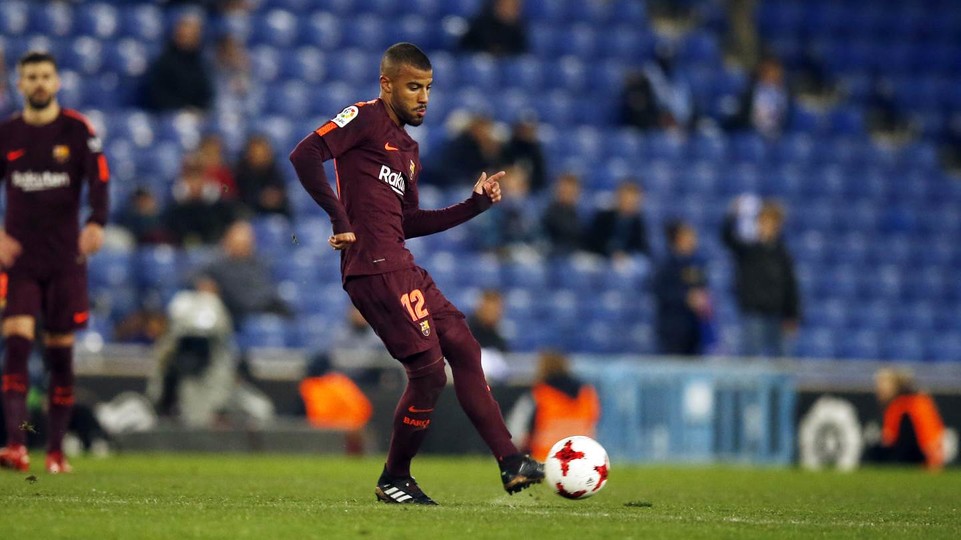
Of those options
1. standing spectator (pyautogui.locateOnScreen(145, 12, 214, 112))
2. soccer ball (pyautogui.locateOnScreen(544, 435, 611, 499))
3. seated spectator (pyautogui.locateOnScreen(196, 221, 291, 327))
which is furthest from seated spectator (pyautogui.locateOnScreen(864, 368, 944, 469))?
soccer ball (pyautogui.locateOnScreen(544, 435, 611, 499))

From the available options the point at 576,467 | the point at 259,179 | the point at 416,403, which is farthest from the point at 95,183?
the point at 259,179

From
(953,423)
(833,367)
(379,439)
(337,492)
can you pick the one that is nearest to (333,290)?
(379,439)

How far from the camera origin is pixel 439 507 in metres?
6.79

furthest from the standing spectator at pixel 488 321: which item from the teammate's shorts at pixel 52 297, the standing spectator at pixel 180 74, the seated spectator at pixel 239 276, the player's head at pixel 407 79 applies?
the player's head at pixel 407 79

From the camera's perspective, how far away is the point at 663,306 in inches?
644

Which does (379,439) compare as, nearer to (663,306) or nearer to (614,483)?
(663,306)

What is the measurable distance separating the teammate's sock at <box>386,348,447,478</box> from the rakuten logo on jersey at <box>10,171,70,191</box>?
3.11 metres

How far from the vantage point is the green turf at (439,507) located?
18.3ft

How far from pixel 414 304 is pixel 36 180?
10.5ft

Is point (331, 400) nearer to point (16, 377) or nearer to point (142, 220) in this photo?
point (142, 220)

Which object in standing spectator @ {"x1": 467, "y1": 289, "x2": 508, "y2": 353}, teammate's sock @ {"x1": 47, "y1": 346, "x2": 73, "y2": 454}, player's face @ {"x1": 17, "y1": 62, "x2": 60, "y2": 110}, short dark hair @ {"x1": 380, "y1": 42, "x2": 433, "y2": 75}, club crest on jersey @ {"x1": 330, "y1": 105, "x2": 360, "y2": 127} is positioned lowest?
teammate's sock @ {"x1": 47, "y1": 346, "x2": 73, "y2": 454}

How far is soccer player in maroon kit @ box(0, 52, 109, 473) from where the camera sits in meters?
8.85

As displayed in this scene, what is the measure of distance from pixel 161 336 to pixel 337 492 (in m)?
6.78

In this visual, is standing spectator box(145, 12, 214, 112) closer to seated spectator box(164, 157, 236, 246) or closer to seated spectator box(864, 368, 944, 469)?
seated spectator box(164, 157, 236, 246)
